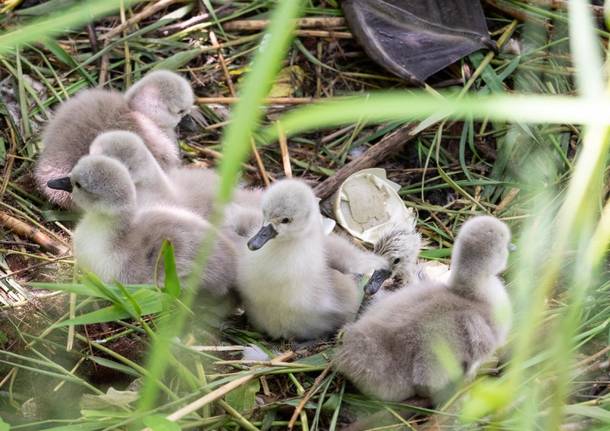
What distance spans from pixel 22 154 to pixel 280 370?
156 centimetres

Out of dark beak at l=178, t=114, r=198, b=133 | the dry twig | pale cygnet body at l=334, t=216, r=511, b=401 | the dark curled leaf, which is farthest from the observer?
the dark curled leaf

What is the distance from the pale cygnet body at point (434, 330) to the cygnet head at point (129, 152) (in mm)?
971

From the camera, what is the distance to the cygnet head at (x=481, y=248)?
2566mm

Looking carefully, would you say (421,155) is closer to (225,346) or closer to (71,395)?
(225,346)

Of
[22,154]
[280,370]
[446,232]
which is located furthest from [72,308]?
[446,232]

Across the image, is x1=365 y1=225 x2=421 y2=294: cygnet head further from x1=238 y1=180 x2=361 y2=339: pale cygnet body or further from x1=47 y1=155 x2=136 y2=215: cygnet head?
x1=47 y1=155 x2=136 y2=215: cygnet head

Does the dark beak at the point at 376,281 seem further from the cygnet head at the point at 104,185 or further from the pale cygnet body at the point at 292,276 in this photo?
the cygnet head at the point at 104,185

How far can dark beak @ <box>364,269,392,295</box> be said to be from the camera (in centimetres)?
285

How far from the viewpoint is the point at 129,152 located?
298 centimetres

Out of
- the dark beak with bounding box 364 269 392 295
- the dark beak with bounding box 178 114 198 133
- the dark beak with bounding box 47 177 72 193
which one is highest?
the dark beak with bounding box 47 177 72 193

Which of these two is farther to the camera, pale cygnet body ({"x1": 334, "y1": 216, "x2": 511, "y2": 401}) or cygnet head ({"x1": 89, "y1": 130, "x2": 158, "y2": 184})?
cygnet head ({"x1": 89, "y1": 130, "x2": 158, "y2": 184})

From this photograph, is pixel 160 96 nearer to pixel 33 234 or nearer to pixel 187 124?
pixel 187 124

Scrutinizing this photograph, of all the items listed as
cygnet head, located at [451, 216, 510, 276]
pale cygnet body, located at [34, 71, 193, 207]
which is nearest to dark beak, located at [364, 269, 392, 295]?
cygnet head, located at [451, 216, 510, 276]

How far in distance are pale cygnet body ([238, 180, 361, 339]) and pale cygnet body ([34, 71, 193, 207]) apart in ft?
2.58
